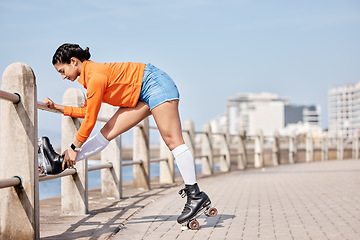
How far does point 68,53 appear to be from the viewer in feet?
12.8

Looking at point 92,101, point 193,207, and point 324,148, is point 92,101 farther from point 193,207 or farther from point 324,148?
point 324,148

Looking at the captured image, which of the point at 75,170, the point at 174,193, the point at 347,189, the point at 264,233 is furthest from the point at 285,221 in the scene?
the point at 347,189

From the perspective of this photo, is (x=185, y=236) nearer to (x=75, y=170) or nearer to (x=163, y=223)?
(x=163, y=223)

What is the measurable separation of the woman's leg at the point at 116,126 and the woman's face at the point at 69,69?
0.47 meters

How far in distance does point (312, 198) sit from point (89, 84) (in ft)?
13.4

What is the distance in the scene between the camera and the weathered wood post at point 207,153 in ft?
43.0

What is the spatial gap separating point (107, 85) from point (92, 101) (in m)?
0.22

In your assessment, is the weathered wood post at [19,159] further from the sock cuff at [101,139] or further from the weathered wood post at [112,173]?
the weathered wood post at [112,173]

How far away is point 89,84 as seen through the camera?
375 centimetres

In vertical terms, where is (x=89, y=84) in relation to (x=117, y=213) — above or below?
above

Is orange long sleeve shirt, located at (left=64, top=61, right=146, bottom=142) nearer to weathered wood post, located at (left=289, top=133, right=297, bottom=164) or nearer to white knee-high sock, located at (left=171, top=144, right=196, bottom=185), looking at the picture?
white knee-high sock, located at (left=171, top=144, right=196, bottom=185)

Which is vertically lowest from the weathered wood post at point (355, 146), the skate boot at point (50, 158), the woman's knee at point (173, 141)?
the weathered wood post at point (355, 146)

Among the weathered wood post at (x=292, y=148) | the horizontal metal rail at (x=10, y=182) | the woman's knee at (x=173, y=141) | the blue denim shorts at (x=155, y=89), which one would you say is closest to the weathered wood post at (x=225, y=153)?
the weathered wood post at (x=292, y=148)

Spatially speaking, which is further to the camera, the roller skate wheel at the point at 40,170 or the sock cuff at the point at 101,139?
the sock cuff at the point at 101,139
